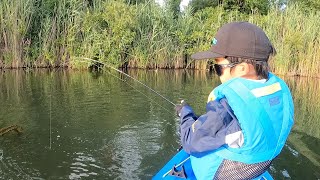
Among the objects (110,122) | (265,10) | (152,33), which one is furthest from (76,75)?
(265,10)

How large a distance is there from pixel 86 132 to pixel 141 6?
11.9 m

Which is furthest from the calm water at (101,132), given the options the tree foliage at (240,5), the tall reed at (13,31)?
the tree foliage at (240,5)

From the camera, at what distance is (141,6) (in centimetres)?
1711

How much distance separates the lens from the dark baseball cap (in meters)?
2.16

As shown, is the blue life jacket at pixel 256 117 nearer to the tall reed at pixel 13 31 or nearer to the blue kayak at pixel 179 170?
the blue kayak at pixel 179 170

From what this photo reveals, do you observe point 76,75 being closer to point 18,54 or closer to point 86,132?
point 18,54

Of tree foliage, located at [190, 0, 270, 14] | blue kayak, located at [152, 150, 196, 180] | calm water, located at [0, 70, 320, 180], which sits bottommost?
calm water, located at [0, 70, 320, 180]

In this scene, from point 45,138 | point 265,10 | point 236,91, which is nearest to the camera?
point 236,91

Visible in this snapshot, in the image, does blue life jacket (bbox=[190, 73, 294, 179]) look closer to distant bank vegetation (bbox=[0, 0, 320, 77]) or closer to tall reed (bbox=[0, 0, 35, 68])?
distant bank vegetation (bbox=[0, 0, 320, 77])

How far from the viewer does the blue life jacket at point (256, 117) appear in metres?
Result: 2.04

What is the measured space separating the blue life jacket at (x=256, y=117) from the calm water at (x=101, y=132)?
2.45 metres

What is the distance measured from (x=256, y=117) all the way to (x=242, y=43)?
1.42ft

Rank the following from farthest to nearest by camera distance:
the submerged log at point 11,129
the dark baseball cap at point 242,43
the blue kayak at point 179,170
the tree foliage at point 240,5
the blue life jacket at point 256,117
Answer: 1. the tree foliage at point 240,5
2. the submerged log at point 11,129
3. the blue kayak at point 179,170
4. the dark baseball cap at point 242,43
5. the blue life jacket at point 256,117

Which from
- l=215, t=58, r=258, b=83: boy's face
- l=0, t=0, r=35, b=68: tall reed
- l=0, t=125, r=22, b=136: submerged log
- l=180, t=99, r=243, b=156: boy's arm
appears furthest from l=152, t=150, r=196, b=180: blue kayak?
l=0, t=0, r=35, b=68: tall reed
